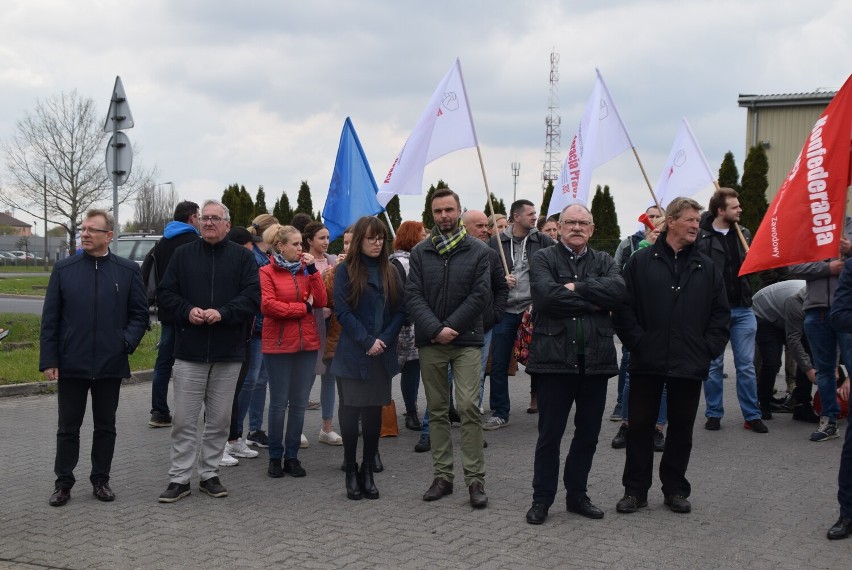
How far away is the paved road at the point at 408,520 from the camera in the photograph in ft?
17.9

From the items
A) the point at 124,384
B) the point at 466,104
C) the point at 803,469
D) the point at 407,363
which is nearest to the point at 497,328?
the point at 407,363

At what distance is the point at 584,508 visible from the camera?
6.33m

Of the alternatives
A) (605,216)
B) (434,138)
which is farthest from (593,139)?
(605,216)

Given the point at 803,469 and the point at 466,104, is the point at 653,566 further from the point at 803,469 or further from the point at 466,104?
the point at 466,104

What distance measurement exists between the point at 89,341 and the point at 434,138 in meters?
4.68

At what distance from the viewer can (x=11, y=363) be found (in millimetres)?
12734

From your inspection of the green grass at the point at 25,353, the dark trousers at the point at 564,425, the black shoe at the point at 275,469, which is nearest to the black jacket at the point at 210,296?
the black shoe at the point at 275,469

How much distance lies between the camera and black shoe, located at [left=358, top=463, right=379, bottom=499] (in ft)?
22.3

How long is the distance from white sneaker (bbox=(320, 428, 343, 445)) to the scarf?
8.59 feet

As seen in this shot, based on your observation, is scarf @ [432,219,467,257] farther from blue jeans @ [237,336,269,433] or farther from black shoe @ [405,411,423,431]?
black shoe @ [405,411,423,431]

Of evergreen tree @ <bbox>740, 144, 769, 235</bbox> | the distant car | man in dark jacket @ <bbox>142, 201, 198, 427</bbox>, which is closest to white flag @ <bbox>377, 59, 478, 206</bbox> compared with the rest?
man in dark jacket @ <bbox>142, 201, 198, 427</bbox>

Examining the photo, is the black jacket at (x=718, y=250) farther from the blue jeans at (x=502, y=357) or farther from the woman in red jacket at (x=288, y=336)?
the woman in red jacket at (x=288, y=336)

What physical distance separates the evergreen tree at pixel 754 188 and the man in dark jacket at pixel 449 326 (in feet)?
72.0

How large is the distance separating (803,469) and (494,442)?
2594 mm
